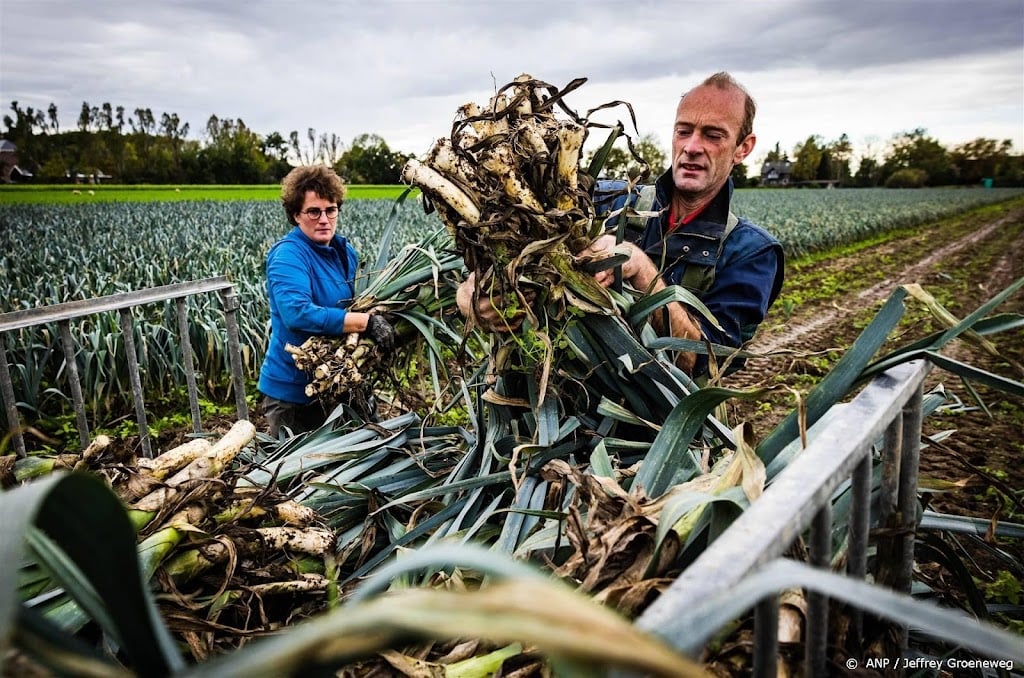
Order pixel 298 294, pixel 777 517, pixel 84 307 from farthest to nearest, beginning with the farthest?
pixel 298 294
pixel 84 307
pixel 777 517

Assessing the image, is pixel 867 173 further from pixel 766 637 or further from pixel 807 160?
pixel 766 637

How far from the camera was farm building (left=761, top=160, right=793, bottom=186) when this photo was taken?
65125 mm

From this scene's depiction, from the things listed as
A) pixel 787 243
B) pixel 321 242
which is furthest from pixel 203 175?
pixel 321 242

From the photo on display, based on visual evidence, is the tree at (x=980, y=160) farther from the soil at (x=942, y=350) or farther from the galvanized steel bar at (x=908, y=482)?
the galvanized steel bar at (x=908, y=482)

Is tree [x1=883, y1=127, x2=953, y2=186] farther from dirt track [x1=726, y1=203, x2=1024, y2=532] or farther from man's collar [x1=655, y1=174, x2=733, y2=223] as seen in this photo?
man's collar [x1=655, y1=174, x2=733, y2=223]

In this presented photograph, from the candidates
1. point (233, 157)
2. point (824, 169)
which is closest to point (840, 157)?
point (824, 169)

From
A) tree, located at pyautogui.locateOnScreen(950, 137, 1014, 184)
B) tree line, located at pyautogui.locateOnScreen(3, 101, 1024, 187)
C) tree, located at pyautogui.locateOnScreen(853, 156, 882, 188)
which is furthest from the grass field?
tree, located at pyautogui.locateOnScreen(950, 137, 1014, 184)

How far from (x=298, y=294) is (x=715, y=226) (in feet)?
5.93

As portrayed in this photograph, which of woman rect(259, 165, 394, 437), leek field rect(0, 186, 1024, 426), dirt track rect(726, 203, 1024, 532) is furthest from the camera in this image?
leek field rect(0, 186, 1024, 426)

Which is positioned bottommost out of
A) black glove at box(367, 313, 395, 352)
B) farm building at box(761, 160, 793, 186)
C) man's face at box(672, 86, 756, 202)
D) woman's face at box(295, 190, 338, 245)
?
black glove at box(367, 313, 395, 352)

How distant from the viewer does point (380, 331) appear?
87.8 inches

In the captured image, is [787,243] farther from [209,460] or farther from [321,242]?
[209,460]

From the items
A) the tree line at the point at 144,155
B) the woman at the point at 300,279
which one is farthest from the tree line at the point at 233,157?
the woman at the point at 300,279

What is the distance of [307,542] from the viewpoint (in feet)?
4.62
